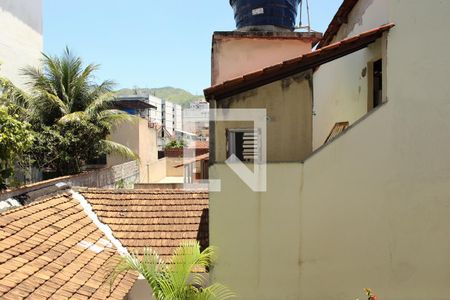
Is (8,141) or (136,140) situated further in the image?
(136,140)

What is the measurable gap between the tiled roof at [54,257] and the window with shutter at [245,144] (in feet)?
10.1

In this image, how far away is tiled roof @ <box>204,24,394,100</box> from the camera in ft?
17.7

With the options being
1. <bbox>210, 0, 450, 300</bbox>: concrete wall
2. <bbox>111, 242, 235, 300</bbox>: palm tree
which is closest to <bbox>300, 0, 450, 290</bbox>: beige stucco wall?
<bbox>210, 0, 450, 300</bbox>: concrete wall

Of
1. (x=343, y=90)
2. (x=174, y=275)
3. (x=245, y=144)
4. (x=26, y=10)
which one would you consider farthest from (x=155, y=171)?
(x=174, y=275)

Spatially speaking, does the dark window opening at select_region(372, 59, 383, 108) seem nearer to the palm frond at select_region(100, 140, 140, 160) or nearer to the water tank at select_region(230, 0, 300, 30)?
the water tank at select_region(230, 0, 300, 30)

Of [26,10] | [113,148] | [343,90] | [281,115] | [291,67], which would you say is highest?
[26,10]

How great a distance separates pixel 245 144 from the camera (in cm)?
604

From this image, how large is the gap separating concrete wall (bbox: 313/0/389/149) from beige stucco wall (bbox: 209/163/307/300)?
125 inches

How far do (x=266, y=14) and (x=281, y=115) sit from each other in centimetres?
540

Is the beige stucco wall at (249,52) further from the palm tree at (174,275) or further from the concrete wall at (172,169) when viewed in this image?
the concrete wall at (172,169)

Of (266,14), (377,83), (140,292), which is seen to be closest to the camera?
(140,292)

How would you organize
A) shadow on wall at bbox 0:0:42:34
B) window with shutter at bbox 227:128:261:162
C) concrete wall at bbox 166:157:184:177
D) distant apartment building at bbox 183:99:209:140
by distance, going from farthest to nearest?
concrete wall at bbox 166:157:184:177, distant apartment building at bbox 183:99:209:140, shadow on wall at bbox 0:0:42:34, window with shutter at bbox 227:128:261:162

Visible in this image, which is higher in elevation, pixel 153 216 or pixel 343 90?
pixel 343 90

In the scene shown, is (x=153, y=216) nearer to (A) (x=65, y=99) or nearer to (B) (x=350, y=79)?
(B) (x=350, y=79)
